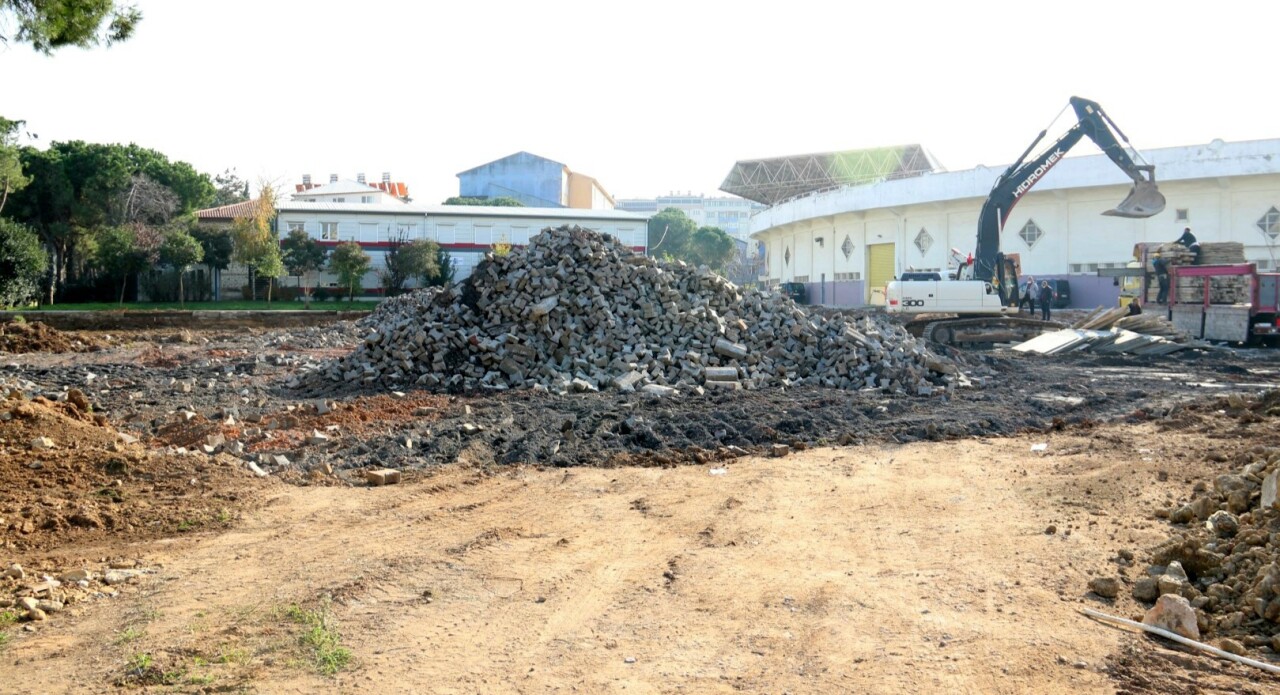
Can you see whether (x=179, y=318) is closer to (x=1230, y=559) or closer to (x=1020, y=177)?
(x=1020, y=177)

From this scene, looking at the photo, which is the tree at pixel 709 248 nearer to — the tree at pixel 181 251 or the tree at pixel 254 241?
the tree at pixel 254 241

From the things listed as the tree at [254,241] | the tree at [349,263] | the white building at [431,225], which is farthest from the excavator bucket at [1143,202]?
the tree at [254,241]

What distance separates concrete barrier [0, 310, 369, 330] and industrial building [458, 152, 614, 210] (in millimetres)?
44129

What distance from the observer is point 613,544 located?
704cm

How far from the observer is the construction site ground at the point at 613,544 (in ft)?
15.5

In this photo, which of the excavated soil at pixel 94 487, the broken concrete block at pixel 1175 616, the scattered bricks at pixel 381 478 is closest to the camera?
the broken concrete block at pixel 1175 616

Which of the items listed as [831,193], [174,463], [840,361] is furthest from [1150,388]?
[831,193]

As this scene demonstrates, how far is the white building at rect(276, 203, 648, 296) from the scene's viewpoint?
170 feet

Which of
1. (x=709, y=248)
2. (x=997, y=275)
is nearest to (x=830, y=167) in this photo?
(x=709, y=248)

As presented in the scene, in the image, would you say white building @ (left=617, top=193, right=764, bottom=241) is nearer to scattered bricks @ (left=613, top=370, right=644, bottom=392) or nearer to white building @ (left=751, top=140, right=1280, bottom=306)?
white building @ (left=751, top=140, right=1280, bottom=306)

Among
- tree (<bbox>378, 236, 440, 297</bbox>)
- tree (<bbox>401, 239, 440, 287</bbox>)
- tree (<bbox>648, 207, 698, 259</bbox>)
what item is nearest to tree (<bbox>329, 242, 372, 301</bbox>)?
tree (<bbox>378, 236, 440, 297</bbox>)

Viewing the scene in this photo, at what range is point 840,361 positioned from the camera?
16.0 meters

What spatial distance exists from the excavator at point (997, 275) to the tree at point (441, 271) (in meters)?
27.7

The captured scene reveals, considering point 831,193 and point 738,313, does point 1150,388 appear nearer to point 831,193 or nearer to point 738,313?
point 738,313
